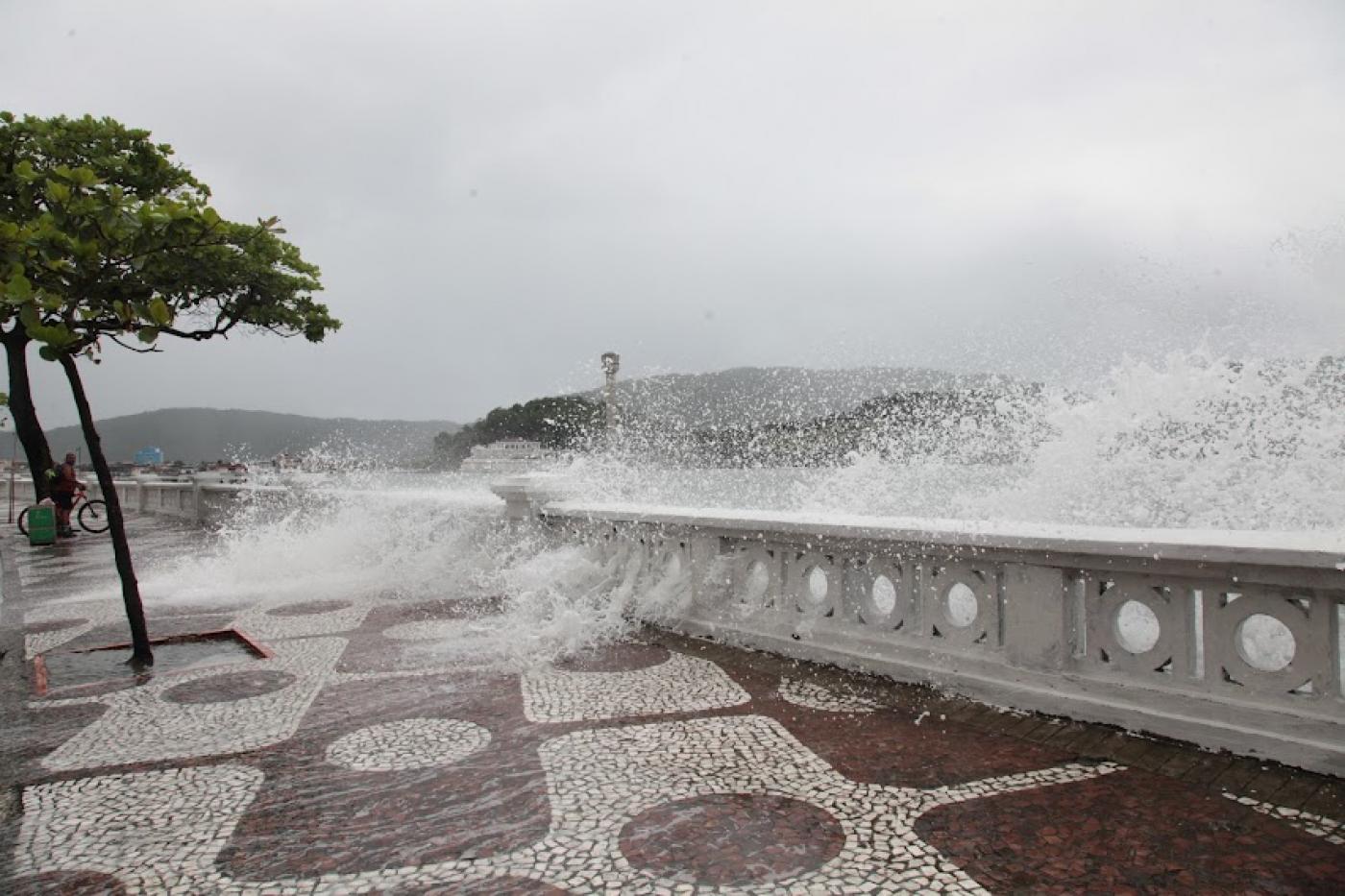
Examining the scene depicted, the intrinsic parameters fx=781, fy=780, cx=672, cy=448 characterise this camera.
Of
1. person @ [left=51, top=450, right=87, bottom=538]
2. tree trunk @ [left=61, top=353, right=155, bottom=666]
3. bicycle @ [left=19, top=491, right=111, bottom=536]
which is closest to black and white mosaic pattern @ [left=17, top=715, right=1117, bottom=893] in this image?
tree trunk @ [left=61, top=353, right=155, bottom=666]

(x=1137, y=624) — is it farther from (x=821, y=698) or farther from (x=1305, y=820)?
(x=1305, y=820)

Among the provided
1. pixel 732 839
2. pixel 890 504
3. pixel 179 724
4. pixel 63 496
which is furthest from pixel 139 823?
pixel 63 496

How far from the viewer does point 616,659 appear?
4.88 metres

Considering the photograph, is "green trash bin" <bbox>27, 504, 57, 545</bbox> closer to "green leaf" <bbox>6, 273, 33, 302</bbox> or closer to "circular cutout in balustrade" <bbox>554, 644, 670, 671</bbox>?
"circular cutout in balustrade" <bbox>554, 644, 670, 671</bbox>

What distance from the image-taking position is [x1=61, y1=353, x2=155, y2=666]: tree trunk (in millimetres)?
5033

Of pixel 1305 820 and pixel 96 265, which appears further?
pixel 96 265

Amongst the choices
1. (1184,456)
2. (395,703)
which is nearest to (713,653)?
(395,703)

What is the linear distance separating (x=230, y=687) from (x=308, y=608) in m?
2.69

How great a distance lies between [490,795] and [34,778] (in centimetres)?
193

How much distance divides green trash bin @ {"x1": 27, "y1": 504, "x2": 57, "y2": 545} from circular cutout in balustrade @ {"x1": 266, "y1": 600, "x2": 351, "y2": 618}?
10585 millimetres

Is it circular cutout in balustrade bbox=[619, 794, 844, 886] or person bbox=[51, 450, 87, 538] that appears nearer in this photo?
circular cutout in balustrade bbox=[619, 794, 844, 886]

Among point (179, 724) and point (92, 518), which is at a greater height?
point (179, 724)

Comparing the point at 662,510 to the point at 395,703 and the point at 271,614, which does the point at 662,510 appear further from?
the point at 271,614

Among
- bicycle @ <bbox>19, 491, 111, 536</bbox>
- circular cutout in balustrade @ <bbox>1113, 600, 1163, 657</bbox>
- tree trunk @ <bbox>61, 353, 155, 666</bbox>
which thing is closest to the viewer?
circular cutout in balustrade @ <bbox>1113, 600, 1163, 657</bbox>
